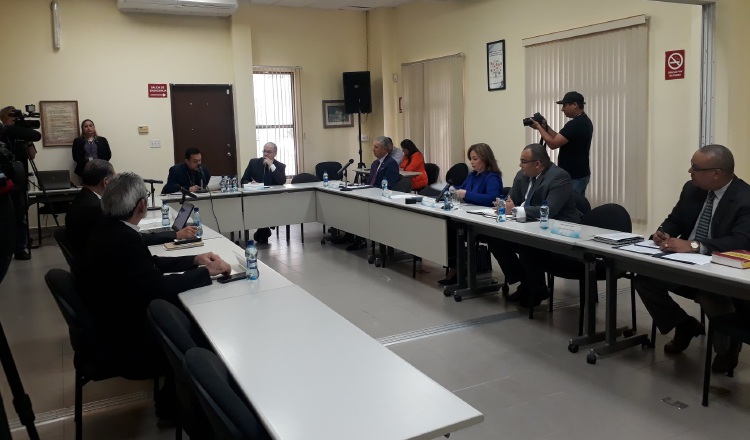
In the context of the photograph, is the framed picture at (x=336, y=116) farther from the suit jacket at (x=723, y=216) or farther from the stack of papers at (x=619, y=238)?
Answer: the suit jacket at (x=723, y=216)

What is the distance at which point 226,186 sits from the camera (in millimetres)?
7020

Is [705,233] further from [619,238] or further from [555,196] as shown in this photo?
[555,196]

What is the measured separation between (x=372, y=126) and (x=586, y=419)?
27.5 feet

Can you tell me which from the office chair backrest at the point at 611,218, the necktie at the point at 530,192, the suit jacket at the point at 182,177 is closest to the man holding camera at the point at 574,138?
the necktie at the point at 530,192

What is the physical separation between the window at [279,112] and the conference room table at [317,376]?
7.61 meters

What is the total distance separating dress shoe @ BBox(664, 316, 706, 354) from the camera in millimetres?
3605

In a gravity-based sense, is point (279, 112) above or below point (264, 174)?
above

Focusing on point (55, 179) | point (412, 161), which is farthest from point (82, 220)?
point (412, 161)

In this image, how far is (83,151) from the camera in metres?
8.40

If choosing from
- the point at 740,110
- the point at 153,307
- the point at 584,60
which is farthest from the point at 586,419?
the point at 584,60

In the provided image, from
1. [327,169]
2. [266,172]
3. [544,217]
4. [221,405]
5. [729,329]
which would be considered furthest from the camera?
[327,169]

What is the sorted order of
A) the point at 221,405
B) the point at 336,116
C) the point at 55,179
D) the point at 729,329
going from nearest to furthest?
the point at 221,405 < the point at 729,329 < the point at 55,179 < the point at 336,116

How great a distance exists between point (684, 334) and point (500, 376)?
116 cm

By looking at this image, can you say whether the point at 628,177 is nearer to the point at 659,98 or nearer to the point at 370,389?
the point at 659,98
